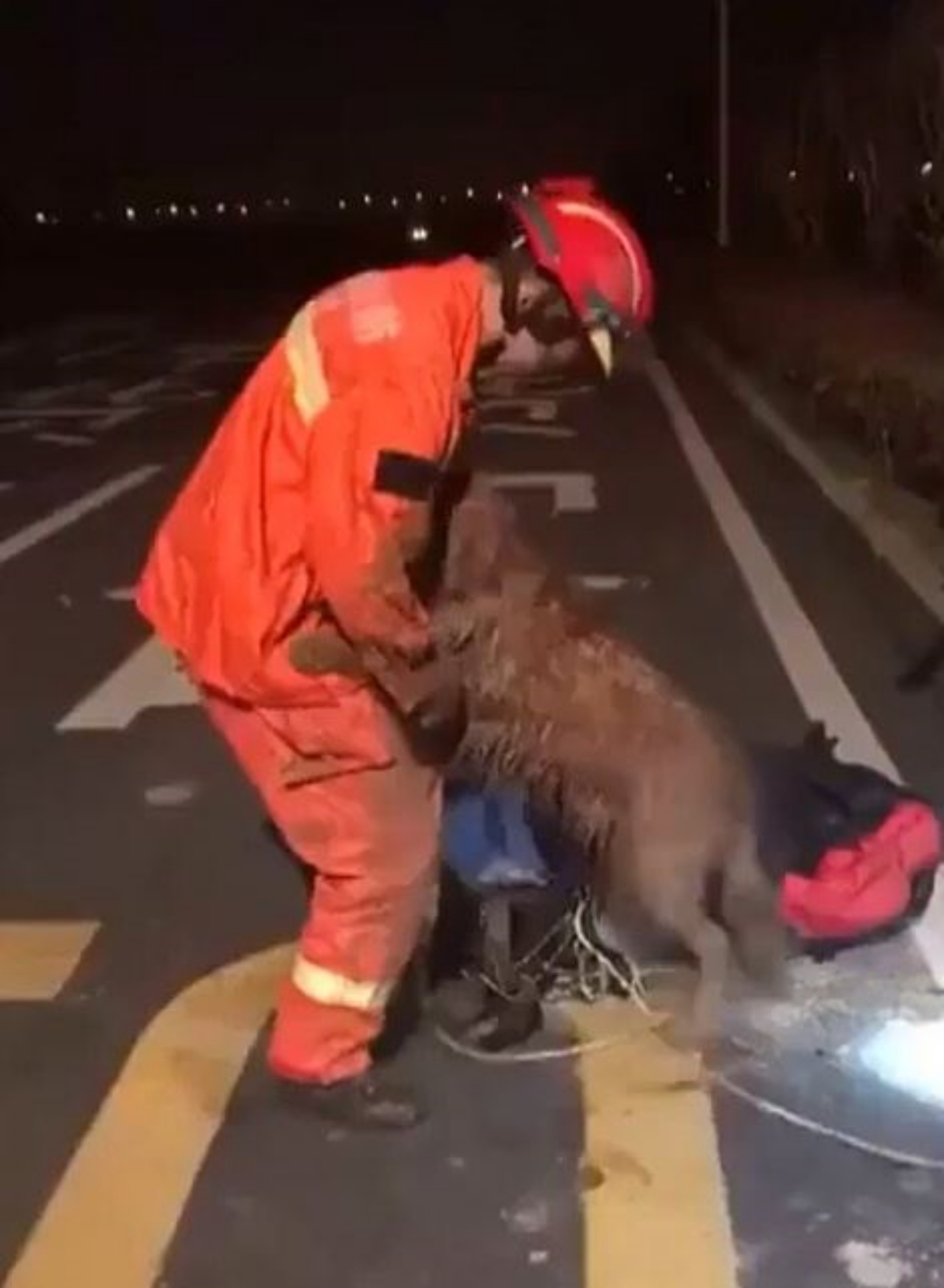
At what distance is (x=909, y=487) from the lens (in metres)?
14.5

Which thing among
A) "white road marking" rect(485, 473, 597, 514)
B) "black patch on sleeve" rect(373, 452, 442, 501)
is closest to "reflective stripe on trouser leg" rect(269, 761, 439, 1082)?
"black patch on sleeve" rect(373, 452, 442, 501)

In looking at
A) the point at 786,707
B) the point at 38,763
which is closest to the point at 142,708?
the point at 38,763

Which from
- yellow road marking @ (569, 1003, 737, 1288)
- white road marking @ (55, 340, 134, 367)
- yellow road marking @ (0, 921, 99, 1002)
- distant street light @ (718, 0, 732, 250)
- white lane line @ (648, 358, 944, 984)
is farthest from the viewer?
distant street light @ (718, 0, 732, 250)

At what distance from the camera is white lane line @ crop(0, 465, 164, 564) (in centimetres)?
1407

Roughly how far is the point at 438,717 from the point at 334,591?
0.39 metres

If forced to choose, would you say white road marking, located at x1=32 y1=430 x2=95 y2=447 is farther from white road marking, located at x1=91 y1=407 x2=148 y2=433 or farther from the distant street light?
the distant street light

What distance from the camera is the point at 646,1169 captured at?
16.8ft

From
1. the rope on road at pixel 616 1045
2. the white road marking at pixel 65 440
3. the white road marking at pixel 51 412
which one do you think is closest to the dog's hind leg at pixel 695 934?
the rope on road at pixel 616 1045

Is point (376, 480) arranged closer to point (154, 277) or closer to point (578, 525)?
point (578, 525)

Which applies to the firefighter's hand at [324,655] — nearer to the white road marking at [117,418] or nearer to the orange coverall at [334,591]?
the orange coverall at [334,591]

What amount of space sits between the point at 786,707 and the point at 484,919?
3416 millimetres

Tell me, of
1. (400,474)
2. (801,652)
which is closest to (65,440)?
(801,652)

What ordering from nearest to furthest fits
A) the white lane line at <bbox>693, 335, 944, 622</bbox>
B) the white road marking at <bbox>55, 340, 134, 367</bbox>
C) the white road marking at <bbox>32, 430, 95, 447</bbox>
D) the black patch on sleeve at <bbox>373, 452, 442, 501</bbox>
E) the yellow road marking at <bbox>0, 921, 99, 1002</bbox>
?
the black patch on sleeve at <bbox>373, 452, 442, 501</bbox> → the yellow road marking at <bbox>0, 921, 99, 1002</bbox> → the white lane line at <bbox>693, 335, 944, 622</bbox> → the white road marking at <bbox>32, 430, 95, 447</bbox> → the white road marking at <bbox>55, 340, 134, 367</bbox>

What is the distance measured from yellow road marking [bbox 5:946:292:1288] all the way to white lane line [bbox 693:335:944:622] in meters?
5.65
